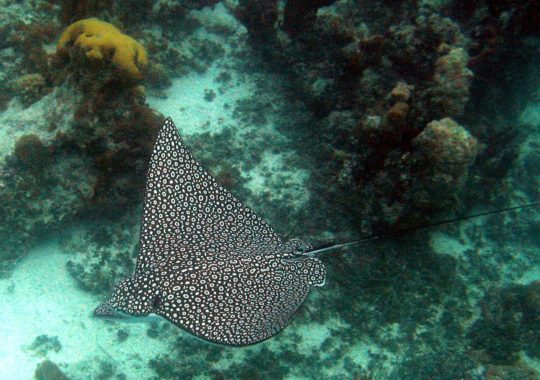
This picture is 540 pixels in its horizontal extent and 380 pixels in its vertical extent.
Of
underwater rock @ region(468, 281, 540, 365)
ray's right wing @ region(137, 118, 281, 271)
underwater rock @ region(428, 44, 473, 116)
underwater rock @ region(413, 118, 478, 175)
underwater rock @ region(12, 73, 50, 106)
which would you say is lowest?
underwater rock @ region(468, 281, 540, 365)

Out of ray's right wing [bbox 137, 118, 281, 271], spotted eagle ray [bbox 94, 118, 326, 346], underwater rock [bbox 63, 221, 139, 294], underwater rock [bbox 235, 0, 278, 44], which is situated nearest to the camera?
spotted eagle ray [bbox 94, 118, 326, 346]

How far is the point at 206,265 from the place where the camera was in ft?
13.7

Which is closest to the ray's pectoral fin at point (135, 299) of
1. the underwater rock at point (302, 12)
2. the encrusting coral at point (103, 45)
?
the encrusting coral at point (103, 45)

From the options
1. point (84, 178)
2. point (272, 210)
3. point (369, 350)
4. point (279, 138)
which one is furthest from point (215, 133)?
point (369, 350)

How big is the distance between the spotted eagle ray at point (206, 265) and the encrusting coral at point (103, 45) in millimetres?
1169

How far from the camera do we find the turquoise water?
4.99 m

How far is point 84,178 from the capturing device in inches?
208

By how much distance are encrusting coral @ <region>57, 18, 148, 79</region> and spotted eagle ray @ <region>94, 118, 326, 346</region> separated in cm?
117

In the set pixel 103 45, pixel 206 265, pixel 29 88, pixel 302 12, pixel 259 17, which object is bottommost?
pixel 206 265

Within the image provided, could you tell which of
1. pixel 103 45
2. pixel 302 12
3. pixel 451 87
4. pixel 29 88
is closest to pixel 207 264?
pixel 103 45

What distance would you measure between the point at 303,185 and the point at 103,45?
349 cm

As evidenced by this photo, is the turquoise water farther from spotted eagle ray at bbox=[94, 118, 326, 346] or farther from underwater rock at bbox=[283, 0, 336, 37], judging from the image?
spotted eagle ray at bbox=[94, 118, 326, 346]

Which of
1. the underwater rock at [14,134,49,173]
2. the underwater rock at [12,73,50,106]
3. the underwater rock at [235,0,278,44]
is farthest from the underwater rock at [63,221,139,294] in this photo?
the underwater rock at [235,0,278,44]

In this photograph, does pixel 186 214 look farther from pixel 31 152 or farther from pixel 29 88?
pixel 29 88
